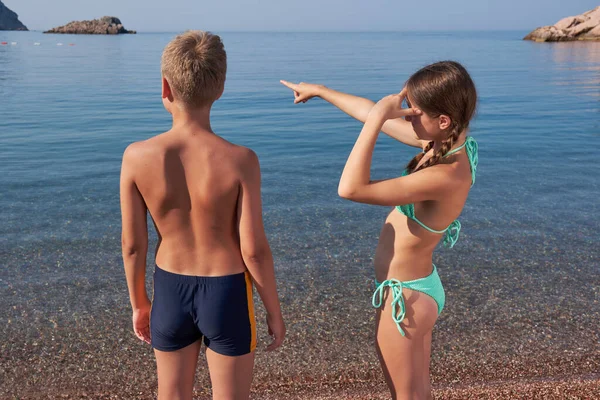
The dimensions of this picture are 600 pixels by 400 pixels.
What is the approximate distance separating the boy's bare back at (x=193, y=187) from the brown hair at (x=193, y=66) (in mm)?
163

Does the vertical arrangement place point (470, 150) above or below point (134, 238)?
above

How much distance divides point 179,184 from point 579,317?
4650 millimetres

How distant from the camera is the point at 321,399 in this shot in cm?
447

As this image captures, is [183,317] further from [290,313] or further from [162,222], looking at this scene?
[290,313]

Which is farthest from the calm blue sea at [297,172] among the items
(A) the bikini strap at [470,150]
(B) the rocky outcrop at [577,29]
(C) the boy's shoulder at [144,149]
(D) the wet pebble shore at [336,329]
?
(B) the rocky outcrop at [577,29]

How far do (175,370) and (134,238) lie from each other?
69 cm

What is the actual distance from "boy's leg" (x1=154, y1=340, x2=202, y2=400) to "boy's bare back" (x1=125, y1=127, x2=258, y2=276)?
1.45 feet

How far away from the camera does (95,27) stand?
457ft

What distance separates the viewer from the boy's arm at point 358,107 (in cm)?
361

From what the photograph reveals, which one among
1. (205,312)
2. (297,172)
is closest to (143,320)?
(205,312)

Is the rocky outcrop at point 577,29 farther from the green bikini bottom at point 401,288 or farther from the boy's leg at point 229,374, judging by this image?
the boy's leg at point 229,374

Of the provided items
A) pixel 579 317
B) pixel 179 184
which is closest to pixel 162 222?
pixel 179 184

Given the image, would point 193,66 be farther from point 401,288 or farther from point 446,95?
point 401,288

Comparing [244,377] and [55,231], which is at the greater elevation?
[244,377]
